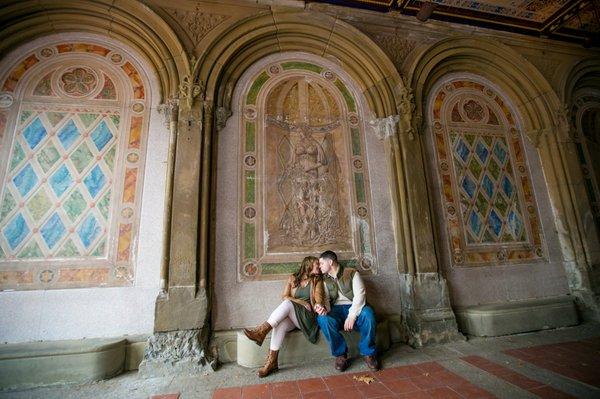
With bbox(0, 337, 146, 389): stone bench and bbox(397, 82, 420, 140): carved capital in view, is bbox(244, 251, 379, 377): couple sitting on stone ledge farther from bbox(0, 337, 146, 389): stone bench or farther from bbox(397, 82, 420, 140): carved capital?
bbox(397, 82, 420, 140): carved capital

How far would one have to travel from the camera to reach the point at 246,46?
399 centimetres

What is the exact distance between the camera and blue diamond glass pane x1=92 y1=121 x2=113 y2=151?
11.5ft

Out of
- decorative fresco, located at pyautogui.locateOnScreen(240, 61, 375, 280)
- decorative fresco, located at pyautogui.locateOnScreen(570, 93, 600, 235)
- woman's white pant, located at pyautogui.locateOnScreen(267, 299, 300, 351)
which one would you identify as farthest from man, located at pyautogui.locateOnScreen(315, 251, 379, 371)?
decorative fresco, located at pyautogui.locateOnScreen(570, 93, 600, 235)

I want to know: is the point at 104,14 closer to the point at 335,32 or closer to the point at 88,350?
the point at 335,32

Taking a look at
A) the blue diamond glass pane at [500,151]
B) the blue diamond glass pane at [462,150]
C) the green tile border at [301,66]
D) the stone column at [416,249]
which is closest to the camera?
the stone column at [416,249]

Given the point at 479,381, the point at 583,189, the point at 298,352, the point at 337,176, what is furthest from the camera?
the point at 583,189

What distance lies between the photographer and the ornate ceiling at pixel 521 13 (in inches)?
173

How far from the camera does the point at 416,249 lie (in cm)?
373

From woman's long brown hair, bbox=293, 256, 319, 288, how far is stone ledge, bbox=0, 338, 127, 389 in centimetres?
185

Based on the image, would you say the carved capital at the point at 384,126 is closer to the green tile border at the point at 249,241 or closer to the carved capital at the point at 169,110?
the green tile border at the point at 249,241

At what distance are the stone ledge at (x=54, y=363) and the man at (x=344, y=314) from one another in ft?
6.59

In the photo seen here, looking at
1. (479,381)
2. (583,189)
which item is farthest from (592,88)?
(479,381)

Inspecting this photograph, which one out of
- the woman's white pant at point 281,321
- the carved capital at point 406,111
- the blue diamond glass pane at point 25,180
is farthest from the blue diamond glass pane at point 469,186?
the blue diamond glass pane at point 25,180

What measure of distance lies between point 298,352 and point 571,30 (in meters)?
6.58
